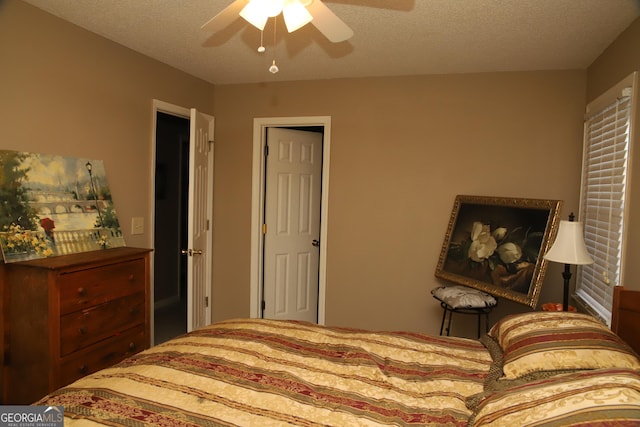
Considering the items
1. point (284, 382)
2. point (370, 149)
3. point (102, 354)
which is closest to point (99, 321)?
point (102, 354)

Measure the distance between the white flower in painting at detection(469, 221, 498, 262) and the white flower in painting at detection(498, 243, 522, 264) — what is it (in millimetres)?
62

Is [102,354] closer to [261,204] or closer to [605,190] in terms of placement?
[261,204]

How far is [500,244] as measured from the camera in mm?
3164

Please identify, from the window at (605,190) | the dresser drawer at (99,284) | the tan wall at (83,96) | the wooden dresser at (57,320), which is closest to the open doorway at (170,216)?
the tan wall at (83,96)

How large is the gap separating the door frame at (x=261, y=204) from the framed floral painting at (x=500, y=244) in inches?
43.5

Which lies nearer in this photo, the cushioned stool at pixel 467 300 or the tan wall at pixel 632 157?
the tan wall at pixel 632 157

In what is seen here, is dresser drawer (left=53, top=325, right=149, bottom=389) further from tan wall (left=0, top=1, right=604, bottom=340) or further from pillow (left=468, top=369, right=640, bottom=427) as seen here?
pillow (left=468, top=369, right=640, bottom=427)

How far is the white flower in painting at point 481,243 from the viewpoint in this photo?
126 inches

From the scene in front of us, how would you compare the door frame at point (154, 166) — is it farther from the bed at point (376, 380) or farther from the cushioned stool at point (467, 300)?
the cushioned stool at point (467, 300)

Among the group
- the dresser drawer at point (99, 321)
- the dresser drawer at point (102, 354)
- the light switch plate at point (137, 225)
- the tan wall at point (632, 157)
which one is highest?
the tan wall at point (632, 157)

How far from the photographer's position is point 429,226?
12.0 ft

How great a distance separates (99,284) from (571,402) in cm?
238

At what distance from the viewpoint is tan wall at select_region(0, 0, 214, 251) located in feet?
7.79

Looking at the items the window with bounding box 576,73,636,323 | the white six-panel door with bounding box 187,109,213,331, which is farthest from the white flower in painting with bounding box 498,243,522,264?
the white six-panel door with bounding box 187,109,213,331
